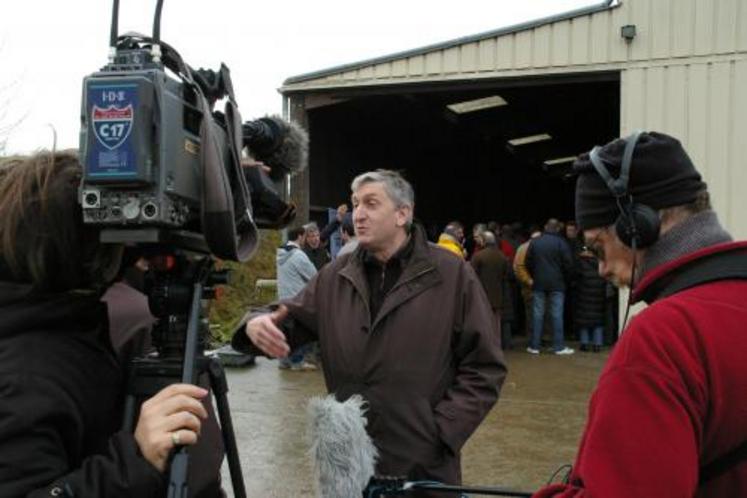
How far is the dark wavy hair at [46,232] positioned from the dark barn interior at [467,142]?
8.47 m

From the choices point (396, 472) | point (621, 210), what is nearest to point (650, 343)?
point (621, 210)

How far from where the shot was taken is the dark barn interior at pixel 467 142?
13383mm

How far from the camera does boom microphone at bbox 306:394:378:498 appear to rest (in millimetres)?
2395

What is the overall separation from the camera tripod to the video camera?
0.18ft

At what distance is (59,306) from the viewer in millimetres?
1432

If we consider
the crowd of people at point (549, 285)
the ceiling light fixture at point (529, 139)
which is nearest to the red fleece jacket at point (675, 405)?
the crowd of people at point (549, 285)

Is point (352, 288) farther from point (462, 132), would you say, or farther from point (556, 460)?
point (462, 132)

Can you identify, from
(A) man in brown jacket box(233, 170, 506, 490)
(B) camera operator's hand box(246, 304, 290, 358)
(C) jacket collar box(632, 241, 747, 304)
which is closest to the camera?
(C) jacket collar box(632, 241, 747, 304)

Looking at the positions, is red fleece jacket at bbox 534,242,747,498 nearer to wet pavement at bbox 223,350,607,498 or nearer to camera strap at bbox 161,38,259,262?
camera strap at bbox 161,38,259,262

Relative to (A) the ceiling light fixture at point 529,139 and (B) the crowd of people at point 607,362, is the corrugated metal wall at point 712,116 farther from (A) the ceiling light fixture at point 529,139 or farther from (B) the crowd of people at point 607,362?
(A) the ceiling light fixture at point 529,139

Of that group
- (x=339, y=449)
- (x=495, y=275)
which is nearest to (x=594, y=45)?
(x=495, y=275)

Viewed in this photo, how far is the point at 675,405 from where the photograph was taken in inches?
50.6

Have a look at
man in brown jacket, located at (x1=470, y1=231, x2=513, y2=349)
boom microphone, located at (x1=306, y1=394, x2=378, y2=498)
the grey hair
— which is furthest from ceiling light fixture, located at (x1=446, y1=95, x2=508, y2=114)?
boom microphone, located at (x1=306, y1=394, x2=378, y2=498)

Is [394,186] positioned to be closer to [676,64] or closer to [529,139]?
[676,64]
